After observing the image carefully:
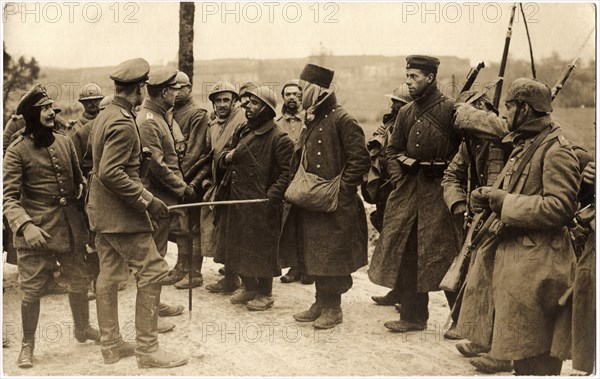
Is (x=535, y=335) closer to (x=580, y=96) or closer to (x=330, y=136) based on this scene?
(x=330, y=136)

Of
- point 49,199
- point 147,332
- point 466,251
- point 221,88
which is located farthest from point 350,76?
point 147,332

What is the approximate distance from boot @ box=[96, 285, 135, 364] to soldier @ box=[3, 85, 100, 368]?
1.67 feet

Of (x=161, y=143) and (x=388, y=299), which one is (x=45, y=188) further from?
(x=388, y=299)

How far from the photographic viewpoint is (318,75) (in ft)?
19.8

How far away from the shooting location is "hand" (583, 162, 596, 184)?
4.12 m

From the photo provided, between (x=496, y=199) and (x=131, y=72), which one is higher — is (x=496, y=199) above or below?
below

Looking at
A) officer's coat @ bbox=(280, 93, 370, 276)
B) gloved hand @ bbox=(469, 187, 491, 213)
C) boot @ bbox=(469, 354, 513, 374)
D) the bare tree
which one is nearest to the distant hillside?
the bare tree

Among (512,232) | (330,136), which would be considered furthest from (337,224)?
(512,232)

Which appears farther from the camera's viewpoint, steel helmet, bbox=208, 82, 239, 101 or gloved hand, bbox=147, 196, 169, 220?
steel helmet, bbox=208, 82, 239, 101

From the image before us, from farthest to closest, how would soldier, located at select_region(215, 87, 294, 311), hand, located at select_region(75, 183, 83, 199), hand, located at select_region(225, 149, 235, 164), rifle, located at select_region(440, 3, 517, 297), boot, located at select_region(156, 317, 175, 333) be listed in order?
hand, located at select_region(225, 149, 235, 164)
soldier, located at select_region(215, 87, 294, 311)
boot, located at select_region(156, 317, 175, 333)
hand, located at select_region(75, 183, 83, 199)
rifle, located at select_region(440, 3, 517, 297)

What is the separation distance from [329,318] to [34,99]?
10.8 ft

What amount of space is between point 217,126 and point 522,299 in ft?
13.6

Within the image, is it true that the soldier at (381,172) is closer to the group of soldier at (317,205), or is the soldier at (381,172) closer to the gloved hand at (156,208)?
the group of soldier at (317,205)

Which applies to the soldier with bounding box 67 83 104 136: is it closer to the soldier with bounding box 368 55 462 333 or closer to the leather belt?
the leather belt
